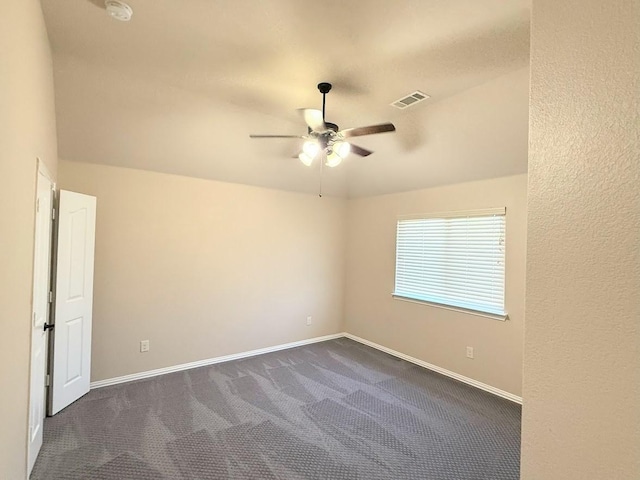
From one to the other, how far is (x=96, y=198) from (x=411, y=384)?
A: 4053 millimetres

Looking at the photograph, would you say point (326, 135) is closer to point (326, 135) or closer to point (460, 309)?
point (326, 135)

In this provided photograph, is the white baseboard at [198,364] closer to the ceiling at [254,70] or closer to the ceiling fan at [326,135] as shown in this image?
the ceiling at [254,70]

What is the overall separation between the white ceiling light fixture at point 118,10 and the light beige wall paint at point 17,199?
14.1 inches

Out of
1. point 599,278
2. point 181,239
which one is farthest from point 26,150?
point 599,278

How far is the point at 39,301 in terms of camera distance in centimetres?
239

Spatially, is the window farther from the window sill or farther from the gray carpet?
the gray carpet

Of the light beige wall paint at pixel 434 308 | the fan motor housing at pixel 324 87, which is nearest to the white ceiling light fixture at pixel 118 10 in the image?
the fan motor housing at pixel 324 87

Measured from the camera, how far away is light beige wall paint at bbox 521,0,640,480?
0.72 m

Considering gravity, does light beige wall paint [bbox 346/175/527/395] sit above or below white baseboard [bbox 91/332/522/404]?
above

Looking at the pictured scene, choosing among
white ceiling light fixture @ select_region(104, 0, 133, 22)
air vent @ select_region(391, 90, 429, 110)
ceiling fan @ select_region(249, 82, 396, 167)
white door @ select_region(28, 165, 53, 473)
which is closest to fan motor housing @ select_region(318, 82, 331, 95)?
ceiling fan @ select_region(249, 82, 396, 167)

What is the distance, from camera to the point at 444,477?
7.46 ft

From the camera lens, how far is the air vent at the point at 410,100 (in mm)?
2800

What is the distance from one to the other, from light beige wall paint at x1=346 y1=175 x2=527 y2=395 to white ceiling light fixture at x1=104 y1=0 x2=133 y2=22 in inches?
141

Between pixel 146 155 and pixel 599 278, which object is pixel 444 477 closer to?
pixel 599 278
